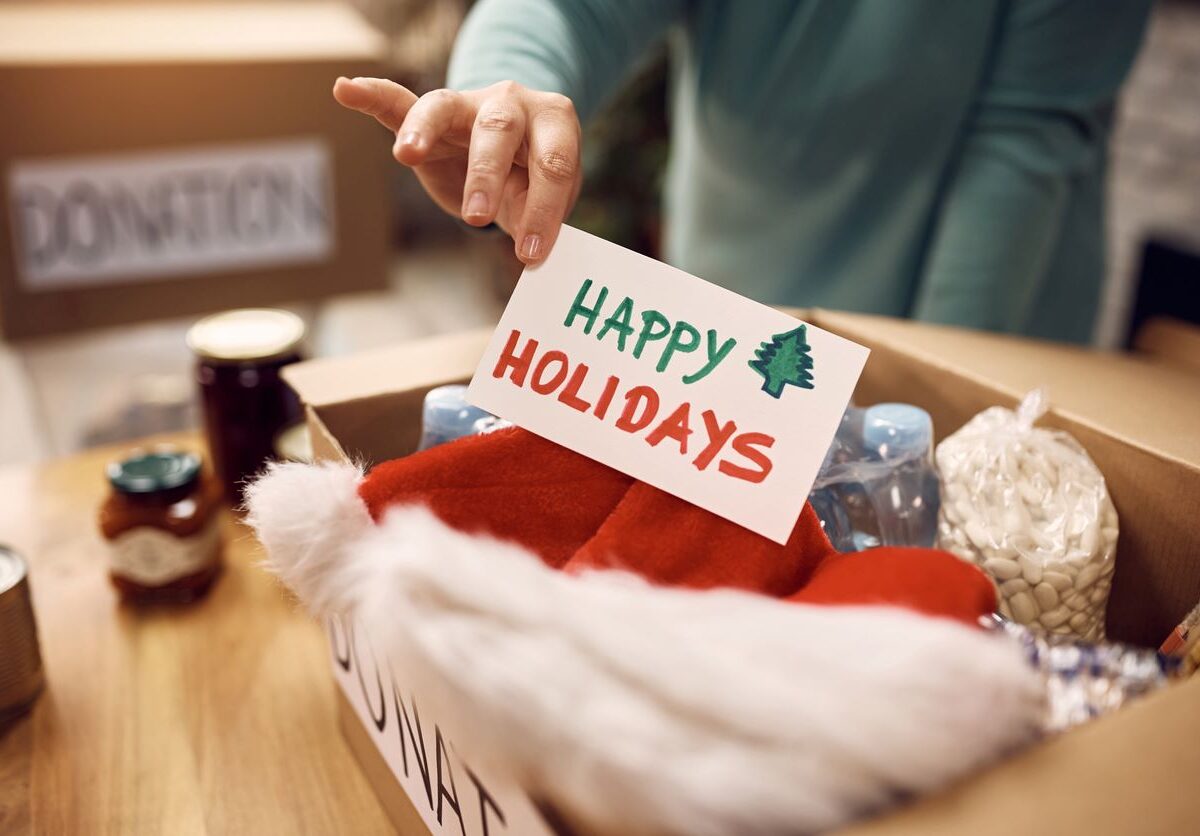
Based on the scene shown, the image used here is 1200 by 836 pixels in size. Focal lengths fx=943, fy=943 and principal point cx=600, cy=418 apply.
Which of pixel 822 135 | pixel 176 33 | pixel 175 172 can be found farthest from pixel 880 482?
pixel 176 33

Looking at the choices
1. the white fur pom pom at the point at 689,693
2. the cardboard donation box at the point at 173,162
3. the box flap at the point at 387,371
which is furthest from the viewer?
the cardboard donation box at the point at 173,162

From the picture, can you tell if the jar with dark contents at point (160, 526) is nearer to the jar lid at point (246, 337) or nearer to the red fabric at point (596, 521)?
the jar lid at point (246, 337)

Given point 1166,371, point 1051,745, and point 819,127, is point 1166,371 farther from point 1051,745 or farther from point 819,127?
point 1051,745

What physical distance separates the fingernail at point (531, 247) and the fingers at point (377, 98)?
11cm

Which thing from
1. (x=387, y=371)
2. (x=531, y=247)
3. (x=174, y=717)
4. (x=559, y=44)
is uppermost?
(x=559, y=44)

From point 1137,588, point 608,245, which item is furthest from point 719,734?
point 1137,588

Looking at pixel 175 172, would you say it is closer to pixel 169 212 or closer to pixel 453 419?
pixel 169 212

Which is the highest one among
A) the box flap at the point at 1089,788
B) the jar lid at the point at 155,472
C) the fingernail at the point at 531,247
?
the fingernail at the point at 531,247

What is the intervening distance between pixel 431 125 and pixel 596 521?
24cm

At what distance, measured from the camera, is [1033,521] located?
56 cm

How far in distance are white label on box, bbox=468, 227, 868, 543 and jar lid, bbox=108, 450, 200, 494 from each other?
0.33 m

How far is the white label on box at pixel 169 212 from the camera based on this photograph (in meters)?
1.22

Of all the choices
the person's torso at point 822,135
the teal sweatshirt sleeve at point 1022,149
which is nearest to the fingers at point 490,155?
the person's torso at point 822,135

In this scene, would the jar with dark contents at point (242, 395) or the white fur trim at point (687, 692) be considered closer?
the white fur trim at point (687, 692)
